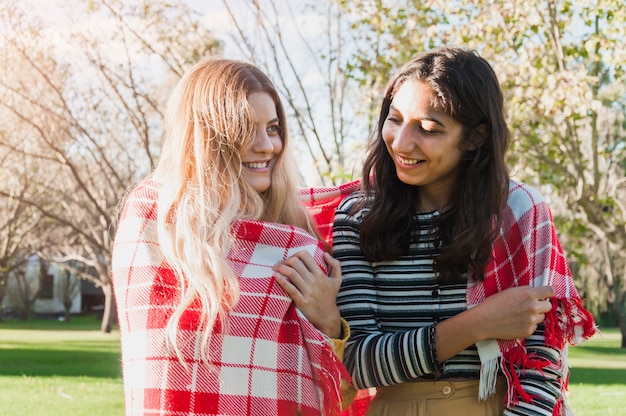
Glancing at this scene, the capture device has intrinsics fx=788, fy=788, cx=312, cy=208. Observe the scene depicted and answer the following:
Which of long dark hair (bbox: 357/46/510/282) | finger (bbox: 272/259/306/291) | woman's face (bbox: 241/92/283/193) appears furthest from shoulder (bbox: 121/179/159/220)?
long dark hair (bbox: 357/46/510/282)

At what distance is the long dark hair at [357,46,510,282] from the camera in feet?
8.13

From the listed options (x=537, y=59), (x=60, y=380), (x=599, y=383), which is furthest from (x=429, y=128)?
(x=599, y=383)

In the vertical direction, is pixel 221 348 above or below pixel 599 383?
above

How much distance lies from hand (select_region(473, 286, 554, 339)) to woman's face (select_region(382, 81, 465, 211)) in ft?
1.50

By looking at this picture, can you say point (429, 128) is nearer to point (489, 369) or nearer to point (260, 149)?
point (260, 149)

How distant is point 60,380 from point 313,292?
12551mm

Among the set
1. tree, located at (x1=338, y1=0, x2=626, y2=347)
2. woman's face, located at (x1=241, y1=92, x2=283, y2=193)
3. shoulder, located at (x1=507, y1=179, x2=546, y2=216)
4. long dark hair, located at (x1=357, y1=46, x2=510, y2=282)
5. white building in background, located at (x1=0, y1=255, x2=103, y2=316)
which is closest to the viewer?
long dark hair, located at (x1=357, y1=46, x2=510, y2=282)

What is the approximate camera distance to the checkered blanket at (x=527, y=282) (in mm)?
2396

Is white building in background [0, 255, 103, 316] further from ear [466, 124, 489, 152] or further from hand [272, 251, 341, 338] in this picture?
ear [466, 124, 489, 152]

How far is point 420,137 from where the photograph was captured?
2.51m

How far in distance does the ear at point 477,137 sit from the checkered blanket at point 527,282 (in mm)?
206

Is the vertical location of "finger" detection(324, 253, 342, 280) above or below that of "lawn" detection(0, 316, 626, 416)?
above

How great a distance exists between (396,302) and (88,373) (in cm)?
1430

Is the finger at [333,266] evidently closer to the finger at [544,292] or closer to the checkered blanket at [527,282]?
the checkered blanket at [527,282]
